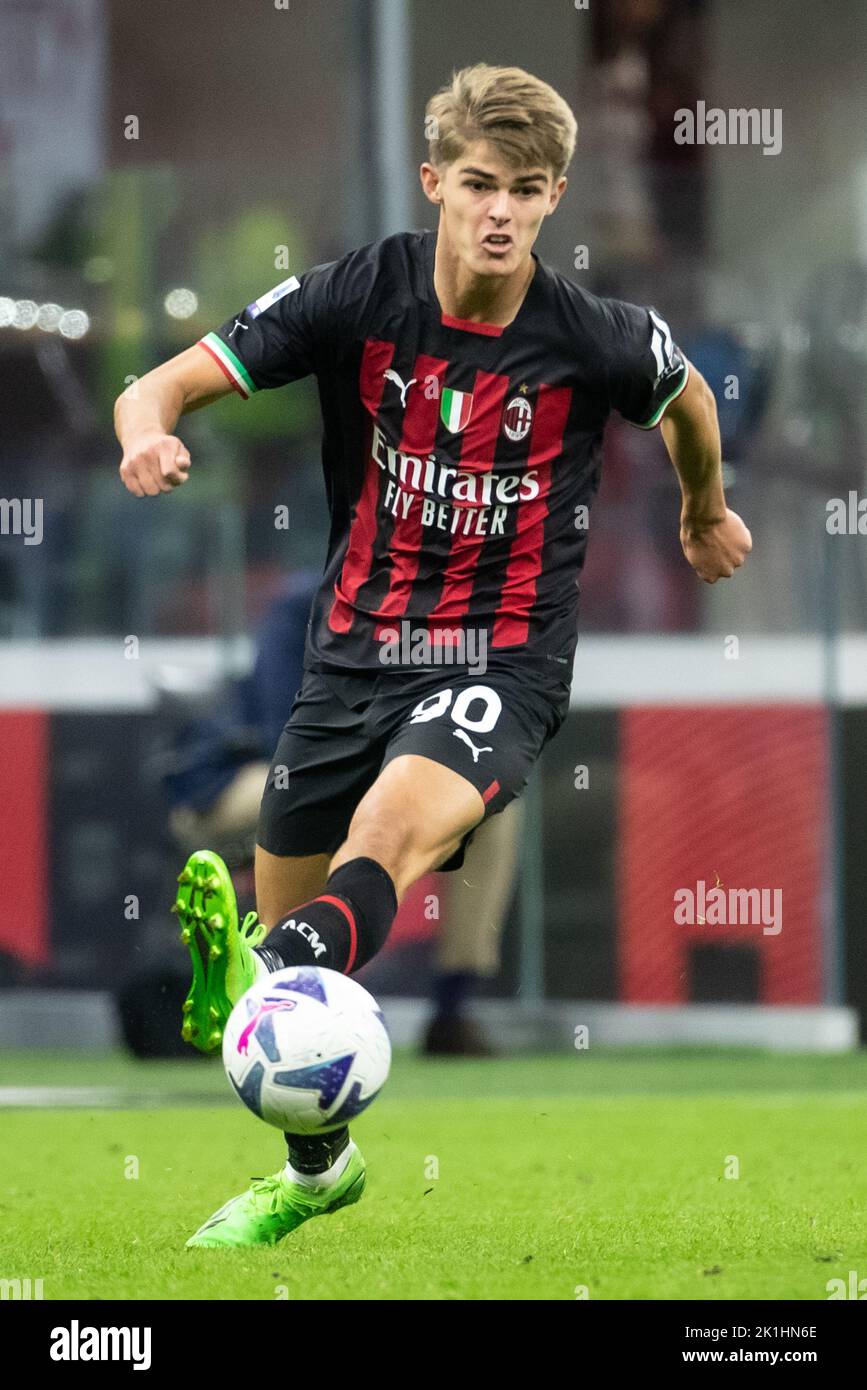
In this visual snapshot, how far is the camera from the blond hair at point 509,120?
441 centimetres

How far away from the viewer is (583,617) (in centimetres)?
1150

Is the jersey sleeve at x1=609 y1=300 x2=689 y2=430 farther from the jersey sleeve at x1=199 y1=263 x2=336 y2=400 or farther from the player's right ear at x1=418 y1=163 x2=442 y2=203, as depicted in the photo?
the jersey sleeve at x1=199 y1=263 x2=336 y2=400

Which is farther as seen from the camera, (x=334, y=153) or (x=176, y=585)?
(x=334, y=153)

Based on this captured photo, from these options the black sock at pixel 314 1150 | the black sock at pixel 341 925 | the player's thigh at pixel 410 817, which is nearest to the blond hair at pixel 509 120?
the player's thigh at pixel 410 817

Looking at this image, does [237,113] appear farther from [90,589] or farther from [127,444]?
[127,444]

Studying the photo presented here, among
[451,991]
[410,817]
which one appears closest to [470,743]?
[410,817]

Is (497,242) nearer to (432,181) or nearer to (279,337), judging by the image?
(432,181)

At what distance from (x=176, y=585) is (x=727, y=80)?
5170 mm

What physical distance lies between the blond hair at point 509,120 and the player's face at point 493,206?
0.07 ft

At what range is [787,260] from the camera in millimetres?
11898

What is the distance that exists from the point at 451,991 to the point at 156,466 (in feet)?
20.7

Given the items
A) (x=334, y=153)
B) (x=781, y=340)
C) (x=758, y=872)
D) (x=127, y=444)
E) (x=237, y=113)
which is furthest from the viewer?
(x=237, y=113)

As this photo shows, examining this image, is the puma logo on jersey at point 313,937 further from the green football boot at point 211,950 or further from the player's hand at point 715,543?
the player's hand at point 715,543

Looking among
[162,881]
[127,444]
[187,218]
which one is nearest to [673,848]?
[162,881]
